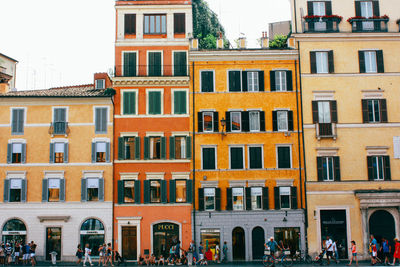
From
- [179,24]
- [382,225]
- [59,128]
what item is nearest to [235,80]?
[179,24]

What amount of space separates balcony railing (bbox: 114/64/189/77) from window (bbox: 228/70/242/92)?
12.4 ft

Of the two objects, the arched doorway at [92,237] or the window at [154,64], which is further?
the window at [154,64]

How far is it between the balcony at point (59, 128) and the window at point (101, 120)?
8.23 feet

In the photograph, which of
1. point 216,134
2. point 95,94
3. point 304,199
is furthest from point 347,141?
point 95,94

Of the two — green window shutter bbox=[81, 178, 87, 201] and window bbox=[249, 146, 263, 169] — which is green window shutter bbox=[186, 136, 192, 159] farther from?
green window shutter bbox=[81, 178, 87, 201]

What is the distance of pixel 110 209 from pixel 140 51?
13.7 m

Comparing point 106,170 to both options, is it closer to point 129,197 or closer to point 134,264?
point 129,197

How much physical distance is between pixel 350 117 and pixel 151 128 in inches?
663

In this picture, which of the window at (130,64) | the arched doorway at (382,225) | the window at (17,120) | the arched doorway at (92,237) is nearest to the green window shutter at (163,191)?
the arched doorway at (92,237)

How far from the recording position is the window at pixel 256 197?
40969 millimetres

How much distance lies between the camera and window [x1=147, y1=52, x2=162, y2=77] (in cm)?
4244

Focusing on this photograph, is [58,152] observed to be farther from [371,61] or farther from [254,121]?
[371,61]

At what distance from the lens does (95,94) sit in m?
42.2

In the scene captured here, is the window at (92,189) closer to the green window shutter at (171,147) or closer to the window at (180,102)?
the green window shutter at (171,147)
